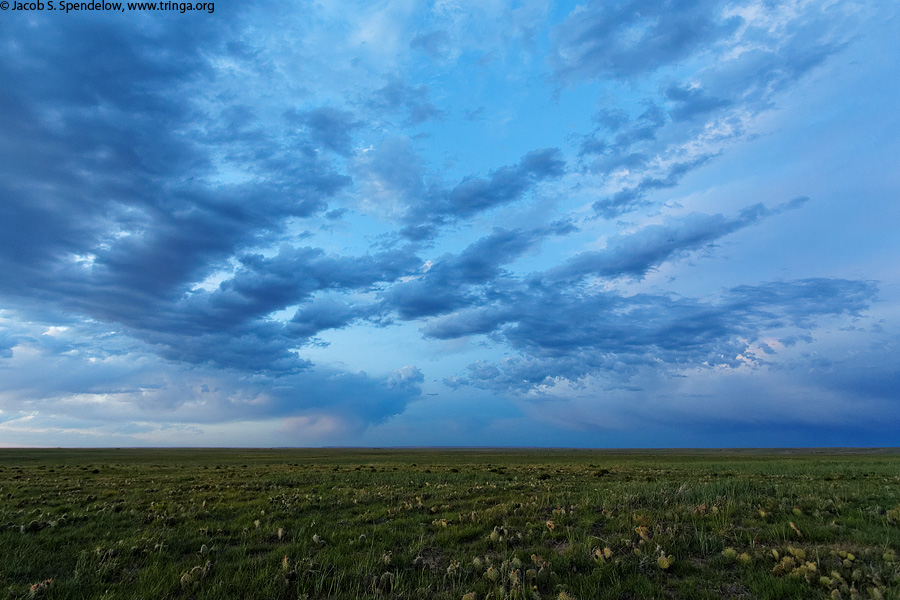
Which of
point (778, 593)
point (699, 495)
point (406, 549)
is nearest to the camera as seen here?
point (778, 593)

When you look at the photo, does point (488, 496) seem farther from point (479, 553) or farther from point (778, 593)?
point (778, 593)

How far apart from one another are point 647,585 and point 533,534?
342cm

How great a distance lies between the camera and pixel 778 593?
6.96m

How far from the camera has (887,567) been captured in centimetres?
738

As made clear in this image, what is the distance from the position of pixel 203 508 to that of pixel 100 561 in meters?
6.15

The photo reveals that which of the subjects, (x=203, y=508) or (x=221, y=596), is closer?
(x=221, y=596)

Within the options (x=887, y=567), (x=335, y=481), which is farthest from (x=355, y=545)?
(x=335, y=481)

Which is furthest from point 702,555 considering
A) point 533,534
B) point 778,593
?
point 533,534

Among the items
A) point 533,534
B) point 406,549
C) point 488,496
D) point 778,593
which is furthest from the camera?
point 488,496

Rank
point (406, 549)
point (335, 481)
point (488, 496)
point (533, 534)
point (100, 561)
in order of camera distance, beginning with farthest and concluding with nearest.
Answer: point (335, 481) → point (488, 496) → point (533, 534) → point (406, 549) → point (100, 561)

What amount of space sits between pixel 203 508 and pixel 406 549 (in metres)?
8.88

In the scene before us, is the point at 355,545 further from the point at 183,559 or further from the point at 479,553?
the point at 183,559

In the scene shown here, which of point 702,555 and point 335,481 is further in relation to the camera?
point 335,481

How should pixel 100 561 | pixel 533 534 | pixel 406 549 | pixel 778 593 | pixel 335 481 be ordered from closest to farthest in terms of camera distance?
1. pixel 778 593
2. pixel 100 561
3. pixel 406 549
4. pixel 533 534
5. pixel 335 481
